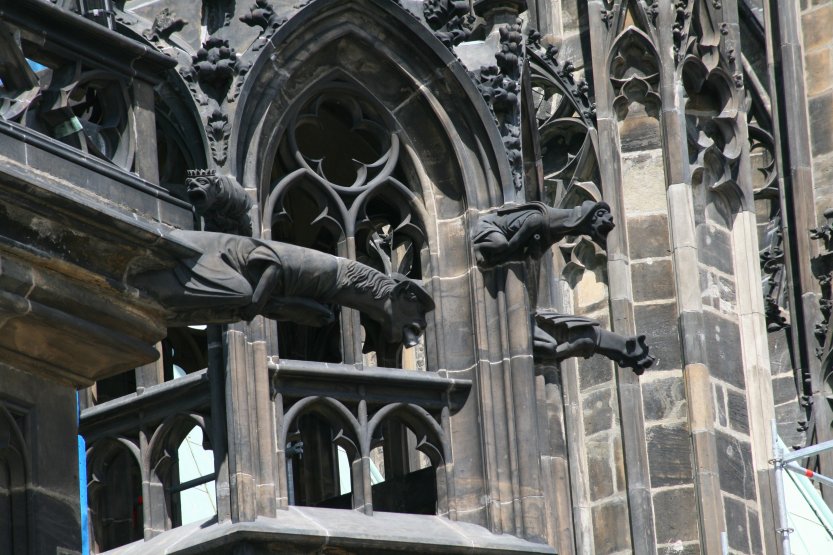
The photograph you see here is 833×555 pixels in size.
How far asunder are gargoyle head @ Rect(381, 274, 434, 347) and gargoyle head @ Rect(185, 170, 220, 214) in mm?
939

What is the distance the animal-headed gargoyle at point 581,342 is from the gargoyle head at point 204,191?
2977 millimetres

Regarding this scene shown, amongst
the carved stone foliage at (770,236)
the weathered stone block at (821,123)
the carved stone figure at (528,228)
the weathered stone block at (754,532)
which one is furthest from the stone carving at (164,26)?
the weathered stone block at (821,123)

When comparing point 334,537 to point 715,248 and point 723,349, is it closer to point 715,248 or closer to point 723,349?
point 723,349

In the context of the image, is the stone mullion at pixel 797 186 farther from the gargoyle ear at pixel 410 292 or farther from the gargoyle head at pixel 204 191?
the gargoyle head at pixel 204 191

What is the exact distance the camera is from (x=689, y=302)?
1875 cm

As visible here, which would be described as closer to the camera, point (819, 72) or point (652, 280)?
point (652, 280)

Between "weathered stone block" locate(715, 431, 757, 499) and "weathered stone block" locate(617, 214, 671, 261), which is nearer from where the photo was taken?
"weathered stone block" locate(715, 431, 757, 499)

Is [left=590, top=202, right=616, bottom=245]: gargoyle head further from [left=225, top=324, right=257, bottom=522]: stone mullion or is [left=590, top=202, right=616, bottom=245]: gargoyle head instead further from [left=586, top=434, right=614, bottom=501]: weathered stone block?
[left=586, top=434, right=614, bottom=501]: weathered stone block

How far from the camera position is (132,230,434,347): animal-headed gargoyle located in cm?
1191

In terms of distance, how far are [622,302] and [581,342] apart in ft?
6.75

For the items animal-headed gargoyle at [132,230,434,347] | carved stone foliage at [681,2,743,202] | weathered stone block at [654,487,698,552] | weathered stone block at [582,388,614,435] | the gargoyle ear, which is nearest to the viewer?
animal-headed gargoyle at [132,230,434,347]

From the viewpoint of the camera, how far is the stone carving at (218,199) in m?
13.7

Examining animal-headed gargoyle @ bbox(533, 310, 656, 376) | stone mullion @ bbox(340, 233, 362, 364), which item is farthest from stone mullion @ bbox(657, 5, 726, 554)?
stone mullion @ bbox(340, 233, 362, 364)

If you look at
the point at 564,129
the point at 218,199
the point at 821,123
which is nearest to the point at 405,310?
the point at 218,199
